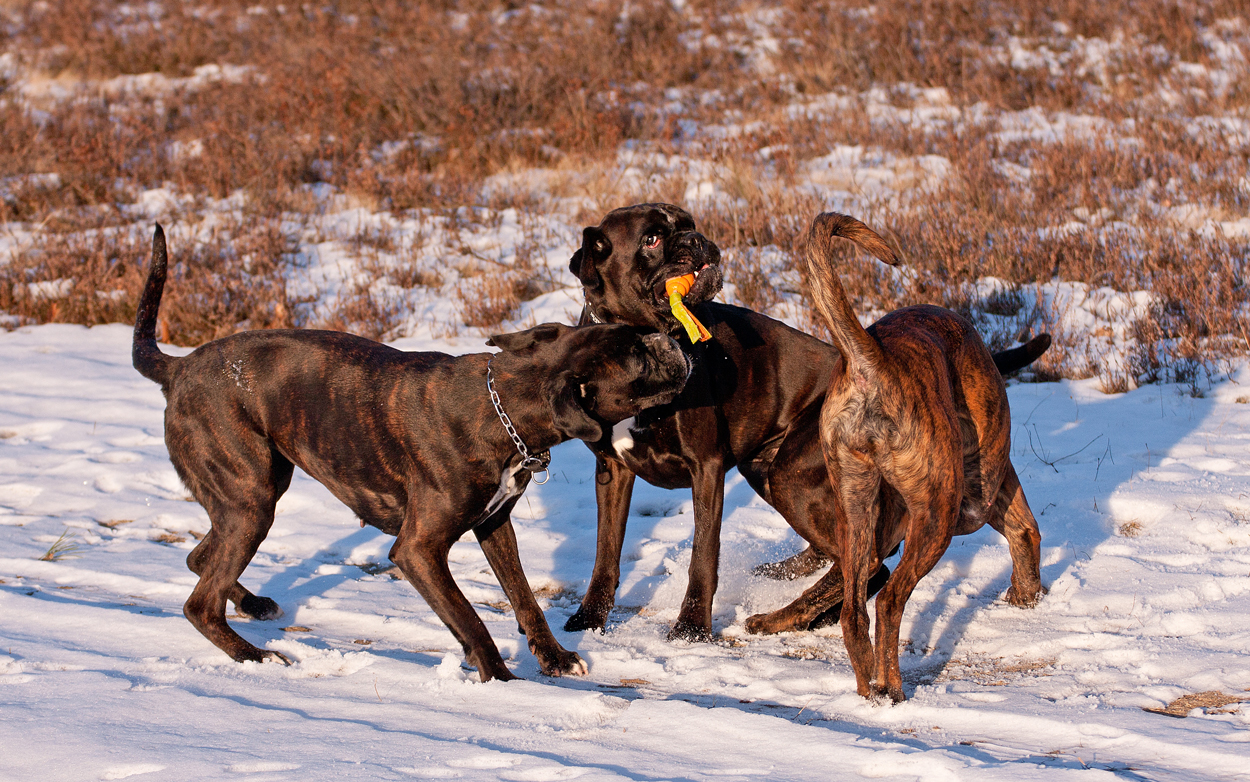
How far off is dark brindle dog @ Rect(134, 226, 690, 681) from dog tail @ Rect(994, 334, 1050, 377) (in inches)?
67.6

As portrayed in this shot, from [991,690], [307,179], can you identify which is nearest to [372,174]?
[307,179]

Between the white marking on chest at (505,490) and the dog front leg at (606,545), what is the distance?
74 centimetres

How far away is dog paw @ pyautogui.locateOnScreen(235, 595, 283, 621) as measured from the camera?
15.4ft

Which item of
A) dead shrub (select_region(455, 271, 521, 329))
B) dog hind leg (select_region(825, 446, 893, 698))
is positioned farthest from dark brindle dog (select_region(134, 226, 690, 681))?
dead shrub (select_region(455, 271, 521, 329))

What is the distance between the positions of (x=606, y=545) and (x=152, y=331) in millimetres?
2385

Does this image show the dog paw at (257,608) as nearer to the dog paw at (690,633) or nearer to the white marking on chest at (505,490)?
the white marking on chest at (505,490)

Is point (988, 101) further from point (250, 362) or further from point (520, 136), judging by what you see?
point (250, 362)

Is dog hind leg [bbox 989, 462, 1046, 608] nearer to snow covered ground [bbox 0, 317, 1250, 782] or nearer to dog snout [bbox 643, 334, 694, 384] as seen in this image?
snow covered ground [bbox 0, 317, 1250, 782]

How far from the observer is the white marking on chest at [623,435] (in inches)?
175

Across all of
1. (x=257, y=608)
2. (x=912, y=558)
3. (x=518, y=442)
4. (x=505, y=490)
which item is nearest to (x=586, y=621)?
(x=505, y=490)

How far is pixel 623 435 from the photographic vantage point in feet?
14.7

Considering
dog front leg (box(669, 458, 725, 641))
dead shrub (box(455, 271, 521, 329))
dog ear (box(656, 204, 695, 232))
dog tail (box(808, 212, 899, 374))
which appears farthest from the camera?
dead shrub (box(455, 271, 521, 329))

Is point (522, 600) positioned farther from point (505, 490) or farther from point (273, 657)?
point (273, 657)

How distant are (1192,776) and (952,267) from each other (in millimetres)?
6538
